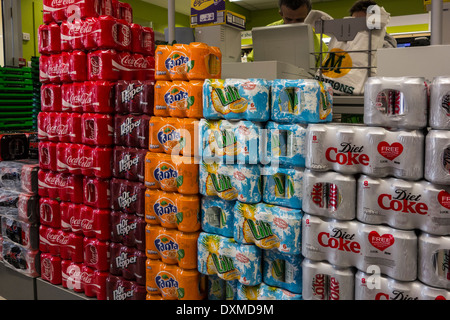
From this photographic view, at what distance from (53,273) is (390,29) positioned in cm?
935

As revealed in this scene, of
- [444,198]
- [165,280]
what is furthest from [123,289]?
[444,198]

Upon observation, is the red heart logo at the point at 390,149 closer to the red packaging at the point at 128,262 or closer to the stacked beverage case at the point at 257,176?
the stacked beverage case at the point at 257,176

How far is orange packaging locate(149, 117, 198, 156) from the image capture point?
8.77 ft

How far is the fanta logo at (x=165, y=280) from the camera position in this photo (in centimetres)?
277

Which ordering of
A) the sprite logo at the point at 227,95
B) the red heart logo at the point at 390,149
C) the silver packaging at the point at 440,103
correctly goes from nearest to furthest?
the silver packaging at the point at 440,103 → the red heart logo at the point at 390,149 → the sprite logo at the point at 227,95

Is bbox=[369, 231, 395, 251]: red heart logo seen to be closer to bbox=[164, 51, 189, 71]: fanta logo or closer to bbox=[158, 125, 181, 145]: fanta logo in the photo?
bbox=[158, 125, 181, 145]: fanta logo

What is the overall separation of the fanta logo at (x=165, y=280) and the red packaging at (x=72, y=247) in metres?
0.86

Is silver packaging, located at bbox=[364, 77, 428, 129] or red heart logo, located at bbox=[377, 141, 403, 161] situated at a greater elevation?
silver packaging, located at bbox=[364, 77, 428, 129]

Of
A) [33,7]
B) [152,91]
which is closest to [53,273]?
[152,91]

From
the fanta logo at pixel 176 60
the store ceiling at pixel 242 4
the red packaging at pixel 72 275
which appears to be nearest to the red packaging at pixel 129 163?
the fanta logo at pixel 176 60

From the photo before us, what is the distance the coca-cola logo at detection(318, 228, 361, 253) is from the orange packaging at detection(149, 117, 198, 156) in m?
0.98

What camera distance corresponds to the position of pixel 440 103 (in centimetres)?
186

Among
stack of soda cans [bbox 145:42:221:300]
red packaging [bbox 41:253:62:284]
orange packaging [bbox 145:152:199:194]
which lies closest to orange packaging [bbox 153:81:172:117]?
stack of soda cans [bbox 145:42:221:300]
